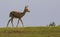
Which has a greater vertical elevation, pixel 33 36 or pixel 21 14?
pixel 21 14

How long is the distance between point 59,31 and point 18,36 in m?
4.59

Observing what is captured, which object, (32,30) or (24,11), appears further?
(24,11)

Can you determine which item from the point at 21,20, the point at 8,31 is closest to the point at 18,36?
the point at 8,31

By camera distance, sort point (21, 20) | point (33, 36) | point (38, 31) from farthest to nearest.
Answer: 1. point (21, 20)
2. point (38, 31)
3. point (33, 36)

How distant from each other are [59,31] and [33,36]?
13.4 feet

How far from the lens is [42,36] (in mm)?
20625

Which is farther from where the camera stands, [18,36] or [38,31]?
[38,31]

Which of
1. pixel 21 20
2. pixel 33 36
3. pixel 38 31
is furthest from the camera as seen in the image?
pixel 21 20

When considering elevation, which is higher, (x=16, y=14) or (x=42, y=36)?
(x=16, y=14)

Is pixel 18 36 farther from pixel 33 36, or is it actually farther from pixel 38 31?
pixel 38 31

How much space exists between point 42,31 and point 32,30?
2.85 feet

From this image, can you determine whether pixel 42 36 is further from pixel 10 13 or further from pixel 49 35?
pixel 10 13

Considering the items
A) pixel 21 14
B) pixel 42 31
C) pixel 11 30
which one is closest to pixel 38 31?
pixel 42 31

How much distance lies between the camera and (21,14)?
2711 cm
